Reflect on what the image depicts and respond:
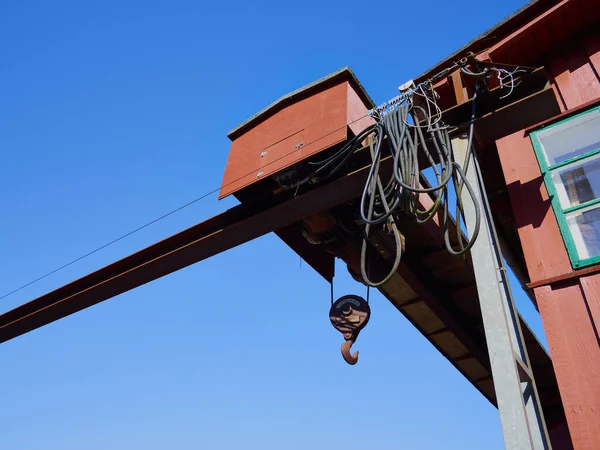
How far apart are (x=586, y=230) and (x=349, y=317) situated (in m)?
2.26

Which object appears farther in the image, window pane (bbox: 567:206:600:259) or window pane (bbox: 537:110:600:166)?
window pane (bbox: 537:110:600:166)

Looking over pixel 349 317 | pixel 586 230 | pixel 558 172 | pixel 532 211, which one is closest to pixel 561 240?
pixel 586 230

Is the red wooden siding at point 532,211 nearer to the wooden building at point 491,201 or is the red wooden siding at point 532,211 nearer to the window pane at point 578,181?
the wooden building at point 491,201

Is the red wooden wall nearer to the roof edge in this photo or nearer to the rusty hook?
the roof edge

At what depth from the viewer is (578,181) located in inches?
192

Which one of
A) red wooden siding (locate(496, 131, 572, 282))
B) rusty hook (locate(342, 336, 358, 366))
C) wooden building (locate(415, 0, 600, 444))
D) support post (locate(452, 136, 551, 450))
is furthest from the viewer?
rusty hook (locate(342, 336, 358, 366))

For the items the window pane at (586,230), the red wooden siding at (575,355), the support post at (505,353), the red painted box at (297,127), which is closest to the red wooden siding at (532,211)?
the window pane at (586,230)

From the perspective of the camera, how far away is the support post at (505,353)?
2.98 m

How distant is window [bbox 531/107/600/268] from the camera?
450cm

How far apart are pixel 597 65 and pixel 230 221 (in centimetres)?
416

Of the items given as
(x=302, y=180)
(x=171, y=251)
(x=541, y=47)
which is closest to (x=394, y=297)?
(x=302, y=180)

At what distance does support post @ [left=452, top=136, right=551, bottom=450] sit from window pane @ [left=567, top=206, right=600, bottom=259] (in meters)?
1.13

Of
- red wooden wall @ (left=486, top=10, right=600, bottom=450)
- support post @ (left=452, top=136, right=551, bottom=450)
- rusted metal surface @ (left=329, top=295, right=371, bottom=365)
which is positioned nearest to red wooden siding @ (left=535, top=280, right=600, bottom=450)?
red wooden wall @ (left=486, top=10, right=600, bottom=450)

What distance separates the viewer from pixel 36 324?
24.1 feet
